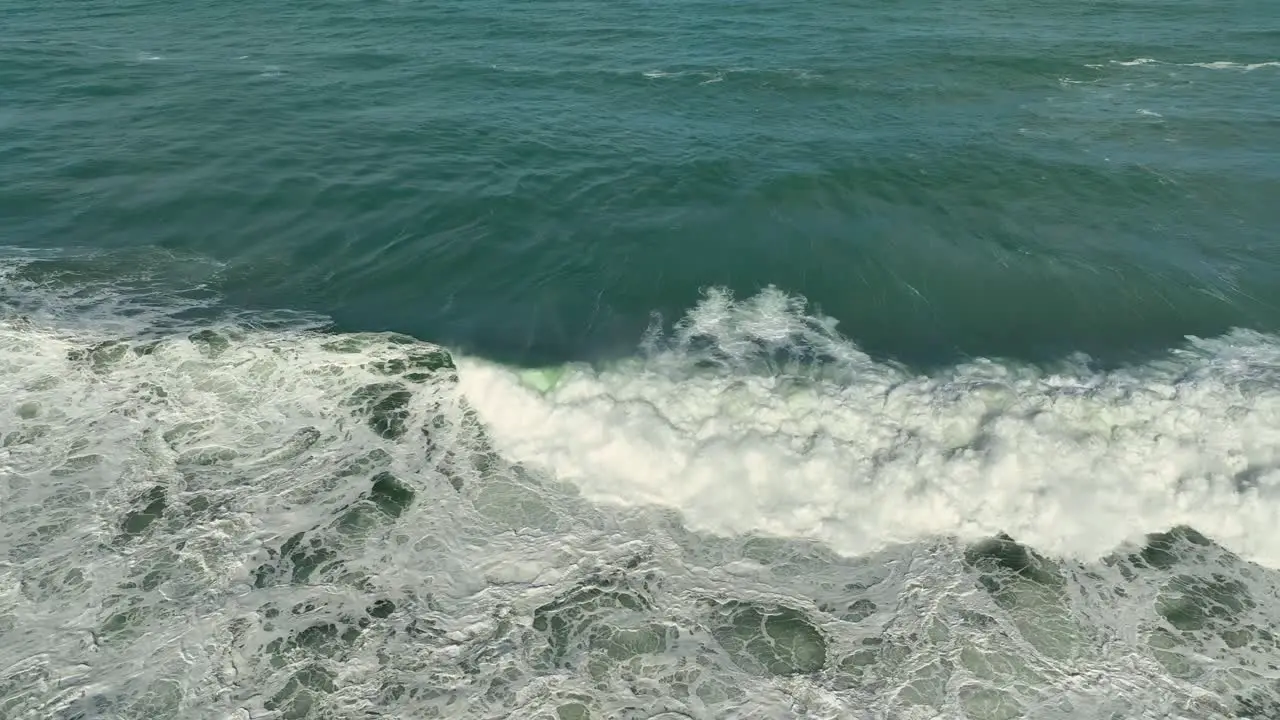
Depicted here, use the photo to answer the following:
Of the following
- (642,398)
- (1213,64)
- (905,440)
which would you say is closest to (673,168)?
(642,398)

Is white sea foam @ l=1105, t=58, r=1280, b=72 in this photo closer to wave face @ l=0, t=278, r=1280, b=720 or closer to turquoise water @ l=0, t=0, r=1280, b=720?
turquoise water @ l=0, t=0, r=1280, b=720

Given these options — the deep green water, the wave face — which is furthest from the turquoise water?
the deep green water

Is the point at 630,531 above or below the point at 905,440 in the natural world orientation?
below

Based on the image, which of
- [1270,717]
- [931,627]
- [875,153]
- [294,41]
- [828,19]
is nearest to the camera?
[1270,717]

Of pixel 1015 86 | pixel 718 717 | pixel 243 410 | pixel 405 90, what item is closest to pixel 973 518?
pixel 718 717

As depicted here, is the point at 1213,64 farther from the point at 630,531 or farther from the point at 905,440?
the point at 630,531

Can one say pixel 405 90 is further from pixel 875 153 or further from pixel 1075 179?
pixel 1075 179
